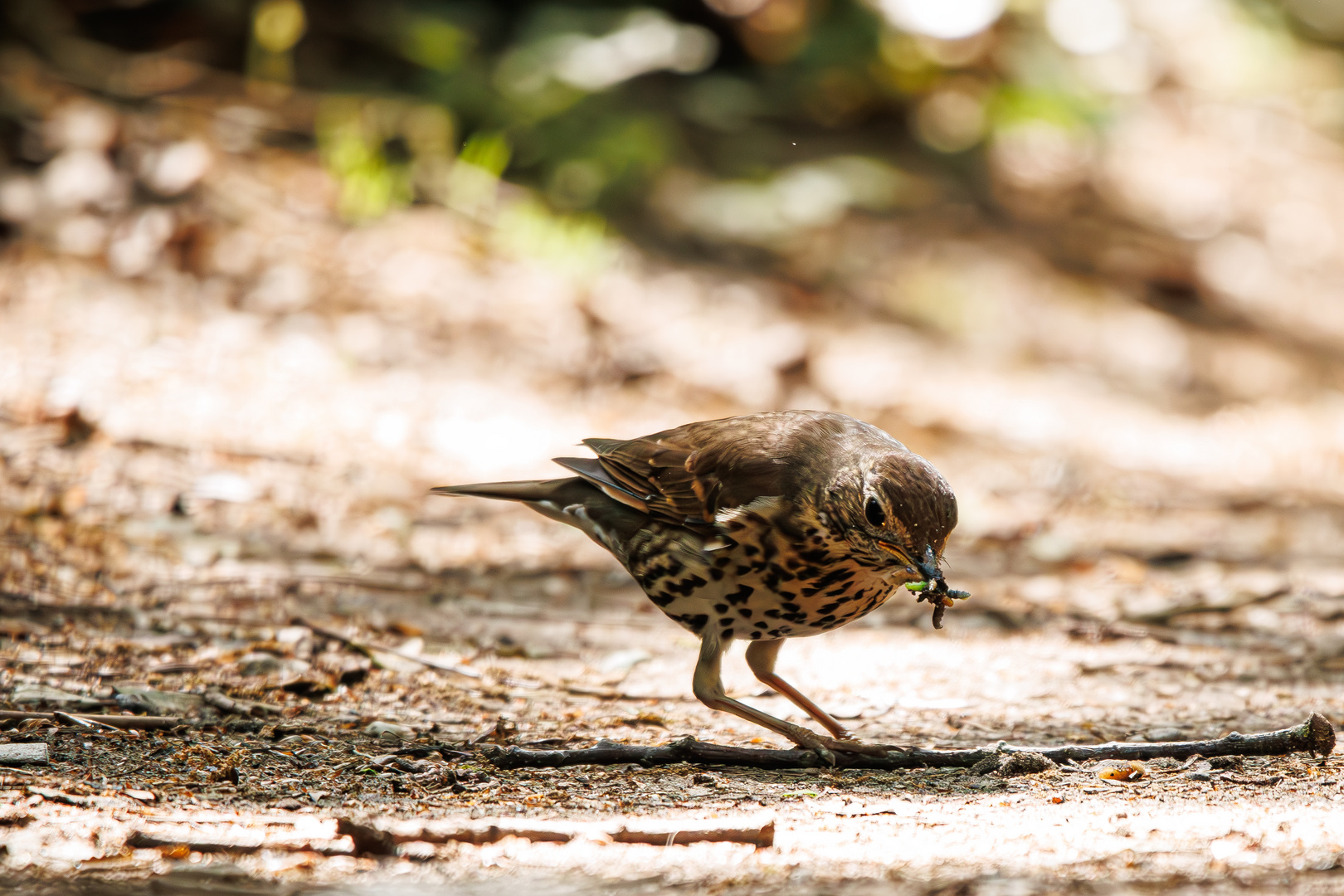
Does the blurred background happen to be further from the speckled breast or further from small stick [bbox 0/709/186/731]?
small stick [bbox 0/709/186/731]

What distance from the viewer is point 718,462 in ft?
13.2

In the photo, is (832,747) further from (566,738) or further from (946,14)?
(946,14)

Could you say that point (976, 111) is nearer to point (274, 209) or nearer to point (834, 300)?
point (834, 300)

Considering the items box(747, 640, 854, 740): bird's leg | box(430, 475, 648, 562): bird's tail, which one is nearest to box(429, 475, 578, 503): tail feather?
box(430, 475, 648, 562): bird's tail

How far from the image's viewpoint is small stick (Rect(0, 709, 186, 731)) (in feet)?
11.0

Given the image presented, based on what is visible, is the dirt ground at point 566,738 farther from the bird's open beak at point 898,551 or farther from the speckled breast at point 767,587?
the bird's open beak at point 898,551

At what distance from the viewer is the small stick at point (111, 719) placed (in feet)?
11.0

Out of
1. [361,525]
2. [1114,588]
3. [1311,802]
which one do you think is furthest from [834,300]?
[1311,802]

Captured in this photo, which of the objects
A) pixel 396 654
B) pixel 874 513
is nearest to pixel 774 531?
pixel 874 513

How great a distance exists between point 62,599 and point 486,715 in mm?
1620

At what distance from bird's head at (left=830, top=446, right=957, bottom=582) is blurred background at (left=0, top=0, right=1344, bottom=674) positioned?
1.82m

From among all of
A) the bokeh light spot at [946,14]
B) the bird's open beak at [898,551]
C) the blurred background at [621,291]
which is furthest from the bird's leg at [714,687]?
the bokeh light spot at [946,14]

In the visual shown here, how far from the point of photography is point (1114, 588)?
5734 mm

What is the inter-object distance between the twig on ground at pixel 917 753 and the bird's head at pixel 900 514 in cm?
51
